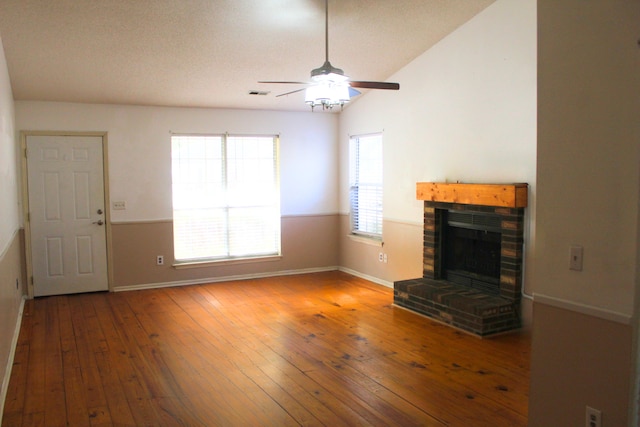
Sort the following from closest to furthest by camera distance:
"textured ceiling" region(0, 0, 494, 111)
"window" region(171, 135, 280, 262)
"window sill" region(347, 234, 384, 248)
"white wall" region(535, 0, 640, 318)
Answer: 1. "white wall" region(535, 0, 640, 318)
2. "textured ceiling" region(0, 0, 494, 111)
3. "window sill" region(347, 234, 384, 248)
4. "window" region(171, 135, 280, 262)

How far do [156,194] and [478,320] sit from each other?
Answer: 435cm

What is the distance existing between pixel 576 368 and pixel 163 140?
227 inches

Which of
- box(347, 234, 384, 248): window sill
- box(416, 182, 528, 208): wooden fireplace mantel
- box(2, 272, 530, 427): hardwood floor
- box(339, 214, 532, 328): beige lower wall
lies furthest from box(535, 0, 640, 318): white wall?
box(347, 234, 384, 248): window sill

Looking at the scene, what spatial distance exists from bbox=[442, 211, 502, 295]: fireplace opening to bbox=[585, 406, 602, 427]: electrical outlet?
273cm

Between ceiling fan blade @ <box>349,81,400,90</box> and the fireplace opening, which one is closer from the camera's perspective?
ceiling fan blade @ <box>349,81,400,90</box>

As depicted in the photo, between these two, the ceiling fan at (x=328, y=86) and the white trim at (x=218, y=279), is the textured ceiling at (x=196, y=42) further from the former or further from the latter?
the white trim at (x=218, y=279)

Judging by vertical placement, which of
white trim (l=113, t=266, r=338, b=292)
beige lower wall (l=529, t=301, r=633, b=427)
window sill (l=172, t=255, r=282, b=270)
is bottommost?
white trim (l=113, t=266, r=338, b=292)

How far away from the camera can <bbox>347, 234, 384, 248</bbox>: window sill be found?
7004 millimetres

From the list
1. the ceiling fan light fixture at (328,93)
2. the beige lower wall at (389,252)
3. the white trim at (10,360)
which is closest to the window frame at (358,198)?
the beige lower wall at (389,252)

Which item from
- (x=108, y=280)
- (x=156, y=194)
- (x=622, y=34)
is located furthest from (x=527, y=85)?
(x=108, y=280)

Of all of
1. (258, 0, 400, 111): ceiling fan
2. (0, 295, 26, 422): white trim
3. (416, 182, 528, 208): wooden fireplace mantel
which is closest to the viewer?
(0, 295, 26, 422): white trim

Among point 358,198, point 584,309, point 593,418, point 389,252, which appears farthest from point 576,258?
point 358,198

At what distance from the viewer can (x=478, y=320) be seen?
4707mm

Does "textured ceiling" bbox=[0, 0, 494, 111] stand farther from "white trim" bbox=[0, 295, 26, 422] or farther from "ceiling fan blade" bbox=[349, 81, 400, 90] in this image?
"white trim" bbox=[0, 295, 26, 422]
